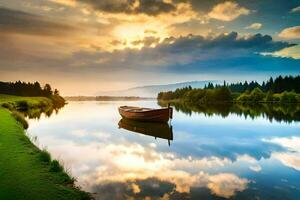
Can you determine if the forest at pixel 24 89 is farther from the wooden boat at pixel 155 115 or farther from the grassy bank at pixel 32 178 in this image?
the grassy bank at pixel 32 178

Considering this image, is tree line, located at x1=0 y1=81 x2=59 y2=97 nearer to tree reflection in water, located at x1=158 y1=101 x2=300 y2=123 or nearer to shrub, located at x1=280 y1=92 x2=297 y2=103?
tree reflection in water, located at x1=158 y1=101 x2=300 y2=123

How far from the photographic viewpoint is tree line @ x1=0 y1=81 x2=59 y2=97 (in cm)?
16575

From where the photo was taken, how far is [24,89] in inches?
6594

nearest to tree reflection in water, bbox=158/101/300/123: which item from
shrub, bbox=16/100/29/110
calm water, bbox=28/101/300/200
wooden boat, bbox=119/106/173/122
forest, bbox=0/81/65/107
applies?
wooden boat, bbox=119/106/173/122

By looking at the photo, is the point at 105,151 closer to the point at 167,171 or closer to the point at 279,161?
the point at 167,171

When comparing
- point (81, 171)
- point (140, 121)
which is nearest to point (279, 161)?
point (81, 171)

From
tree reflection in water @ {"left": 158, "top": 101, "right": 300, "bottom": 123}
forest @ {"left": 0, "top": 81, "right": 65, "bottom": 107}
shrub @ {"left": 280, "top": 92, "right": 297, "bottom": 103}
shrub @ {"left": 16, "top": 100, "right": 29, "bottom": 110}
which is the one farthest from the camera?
forest @ {"left": 0, "top": 81, "right": 65, "bottom": 107}

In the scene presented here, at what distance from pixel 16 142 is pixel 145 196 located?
11305mm

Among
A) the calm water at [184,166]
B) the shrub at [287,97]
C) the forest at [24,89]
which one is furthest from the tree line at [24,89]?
the calm water at [184,166]

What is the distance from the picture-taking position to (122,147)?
27.7m

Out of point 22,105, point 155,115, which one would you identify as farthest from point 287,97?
point 22,105

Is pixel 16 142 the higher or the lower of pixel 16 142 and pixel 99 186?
the higher

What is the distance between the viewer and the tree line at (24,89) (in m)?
166

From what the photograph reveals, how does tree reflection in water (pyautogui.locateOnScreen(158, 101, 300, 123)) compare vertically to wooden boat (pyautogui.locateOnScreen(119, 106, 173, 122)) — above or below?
below
